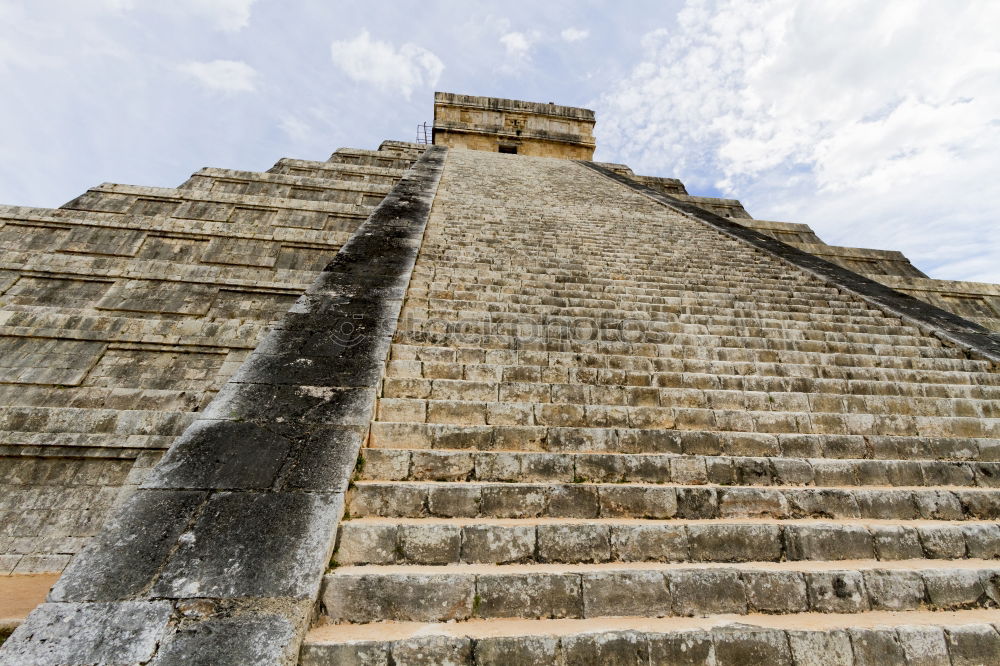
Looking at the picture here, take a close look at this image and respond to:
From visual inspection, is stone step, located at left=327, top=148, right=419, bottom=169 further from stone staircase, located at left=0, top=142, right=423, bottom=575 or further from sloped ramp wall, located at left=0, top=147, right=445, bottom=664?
sloped ramp wall, located at left=0, top=147, right=445, bottom=664

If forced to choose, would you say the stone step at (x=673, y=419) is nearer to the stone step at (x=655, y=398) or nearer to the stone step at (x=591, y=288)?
the stone step at (x=655, y=398)

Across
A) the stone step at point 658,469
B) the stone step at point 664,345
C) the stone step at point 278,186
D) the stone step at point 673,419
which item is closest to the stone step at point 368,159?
the stone step at point 278,186

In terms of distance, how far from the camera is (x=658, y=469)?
3.06 metres

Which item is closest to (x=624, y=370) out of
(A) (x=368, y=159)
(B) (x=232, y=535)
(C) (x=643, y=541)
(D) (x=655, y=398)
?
(D) (x=655, y=398)

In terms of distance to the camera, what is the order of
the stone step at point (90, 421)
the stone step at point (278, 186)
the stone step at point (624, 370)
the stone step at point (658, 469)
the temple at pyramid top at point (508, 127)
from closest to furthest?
the stone step at point (658, 469)
the stone step at point (624, 370)
the stone step at point (90, 421)
the stone step at point (278, 186)
the temple at pyramid top at point (508, 127)

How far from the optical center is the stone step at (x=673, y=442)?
322cm

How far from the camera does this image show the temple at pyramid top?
2103 centimetres

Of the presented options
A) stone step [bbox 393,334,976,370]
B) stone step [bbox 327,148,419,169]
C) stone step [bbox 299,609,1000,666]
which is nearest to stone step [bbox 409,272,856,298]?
stone step [bbox 393,334,976,370]

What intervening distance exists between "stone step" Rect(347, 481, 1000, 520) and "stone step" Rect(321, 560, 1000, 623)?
0.37 metres

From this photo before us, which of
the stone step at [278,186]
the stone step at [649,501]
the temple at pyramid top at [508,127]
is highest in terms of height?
the temple at pyramid top at [508,127]

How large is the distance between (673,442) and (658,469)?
1.24 feet

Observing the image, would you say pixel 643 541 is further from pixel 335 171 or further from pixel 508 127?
pixel 508 127

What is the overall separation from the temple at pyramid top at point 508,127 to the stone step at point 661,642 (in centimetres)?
2157

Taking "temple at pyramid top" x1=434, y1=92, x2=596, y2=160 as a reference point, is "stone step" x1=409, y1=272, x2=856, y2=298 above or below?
below
